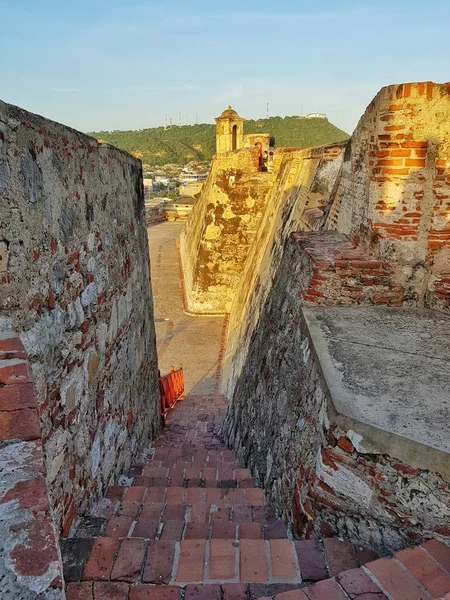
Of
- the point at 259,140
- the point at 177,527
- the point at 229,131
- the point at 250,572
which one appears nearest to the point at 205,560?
the point at 250,572

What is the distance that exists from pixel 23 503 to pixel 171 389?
21.0 ft

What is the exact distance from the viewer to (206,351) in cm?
1069

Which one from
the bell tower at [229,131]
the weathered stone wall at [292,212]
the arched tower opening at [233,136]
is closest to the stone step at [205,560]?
the weathered stone wall at [292,212]

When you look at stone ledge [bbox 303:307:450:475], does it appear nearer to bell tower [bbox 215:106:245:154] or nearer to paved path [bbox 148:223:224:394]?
paved path [bbox 148:223:224:394]

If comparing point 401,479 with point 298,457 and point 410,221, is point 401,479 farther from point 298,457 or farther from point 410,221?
point 410,221

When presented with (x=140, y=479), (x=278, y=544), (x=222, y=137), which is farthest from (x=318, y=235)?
(x=222, y=137)

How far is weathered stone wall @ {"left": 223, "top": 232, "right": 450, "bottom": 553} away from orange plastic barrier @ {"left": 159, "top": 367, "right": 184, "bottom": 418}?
10.9 ft

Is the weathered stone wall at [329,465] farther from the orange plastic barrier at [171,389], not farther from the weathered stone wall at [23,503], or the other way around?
the orange plastic barrier at [171,389]

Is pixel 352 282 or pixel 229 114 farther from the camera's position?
pixel 229 114

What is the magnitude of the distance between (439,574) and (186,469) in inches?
95.2

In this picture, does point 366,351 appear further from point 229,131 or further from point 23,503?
point 229,131

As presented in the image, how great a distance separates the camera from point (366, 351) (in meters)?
2.79

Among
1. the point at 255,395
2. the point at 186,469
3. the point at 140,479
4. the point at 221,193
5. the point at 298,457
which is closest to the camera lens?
the point at 298,457

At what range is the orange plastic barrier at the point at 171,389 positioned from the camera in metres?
6.91
